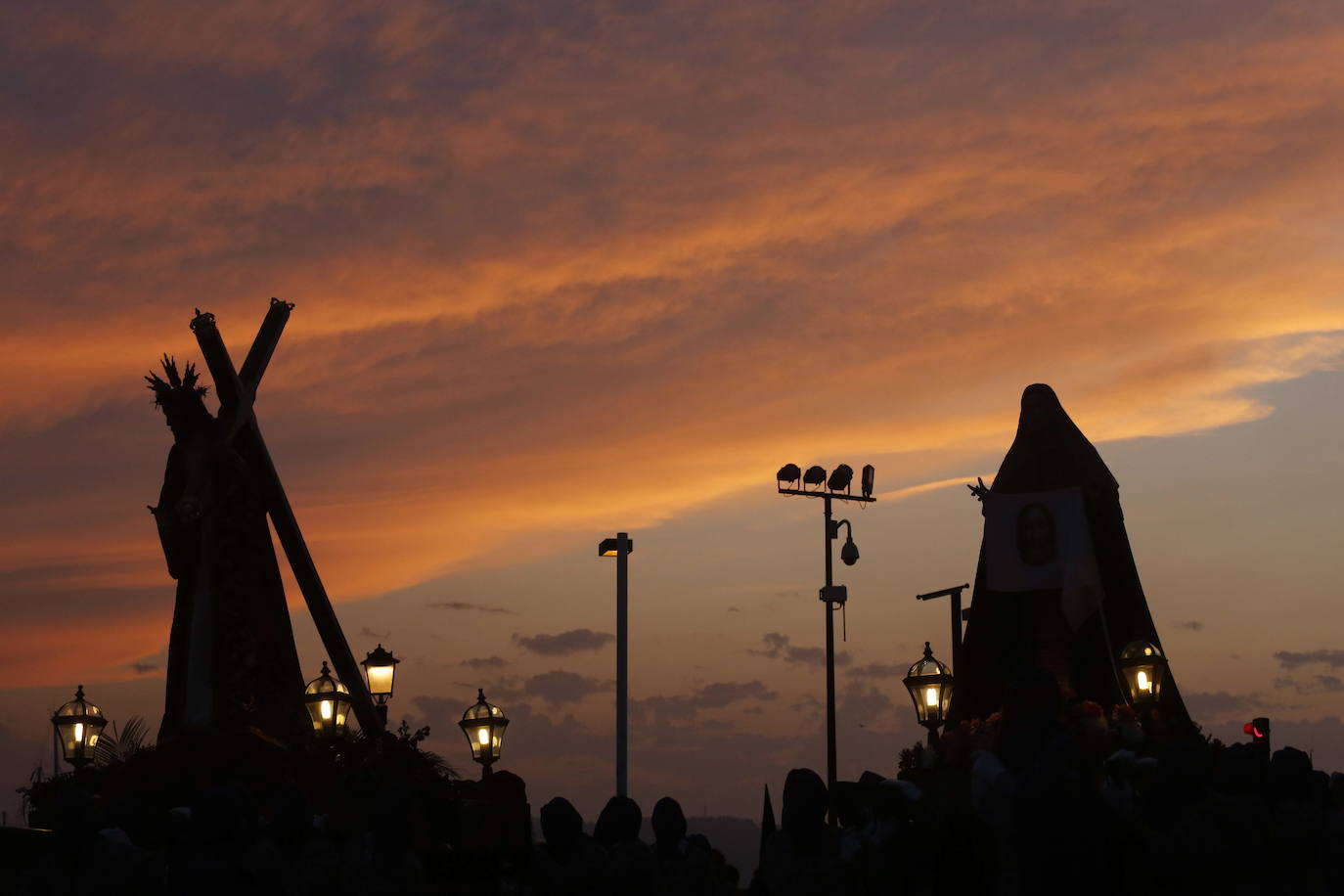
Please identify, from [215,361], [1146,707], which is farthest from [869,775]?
[215,361]

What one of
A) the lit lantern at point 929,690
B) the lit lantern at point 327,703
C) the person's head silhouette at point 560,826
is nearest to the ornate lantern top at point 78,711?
the lit lantern at point 327,703

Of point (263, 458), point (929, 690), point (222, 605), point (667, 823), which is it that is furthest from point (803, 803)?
point (263, 458)

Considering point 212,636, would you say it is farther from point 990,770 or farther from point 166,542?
point 990,770

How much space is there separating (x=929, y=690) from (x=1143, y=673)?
161 inches

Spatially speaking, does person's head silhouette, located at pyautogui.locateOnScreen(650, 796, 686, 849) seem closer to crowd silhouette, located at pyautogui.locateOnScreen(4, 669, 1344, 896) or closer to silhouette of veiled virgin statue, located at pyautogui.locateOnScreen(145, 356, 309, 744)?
crowd silhouette, located at pyautogui.locateOnScreen(4, 669, 1344, 896)

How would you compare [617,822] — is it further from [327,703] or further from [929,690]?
[929,690]

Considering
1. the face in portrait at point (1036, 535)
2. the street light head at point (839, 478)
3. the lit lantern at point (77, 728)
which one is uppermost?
the street light head at point (839, 478)

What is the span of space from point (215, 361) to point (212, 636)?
647cm

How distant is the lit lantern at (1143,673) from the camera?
78.7ft

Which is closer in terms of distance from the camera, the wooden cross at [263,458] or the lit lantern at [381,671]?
the lit lantern at [381,671]

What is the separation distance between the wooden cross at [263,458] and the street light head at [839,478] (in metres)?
12.1

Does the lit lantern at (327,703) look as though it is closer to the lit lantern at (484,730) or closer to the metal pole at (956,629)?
the lit lantern at (484,730)

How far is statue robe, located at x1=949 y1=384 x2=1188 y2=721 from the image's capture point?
3128 centimetres

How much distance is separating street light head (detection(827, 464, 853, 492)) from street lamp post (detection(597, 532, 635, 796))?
48.3ft
